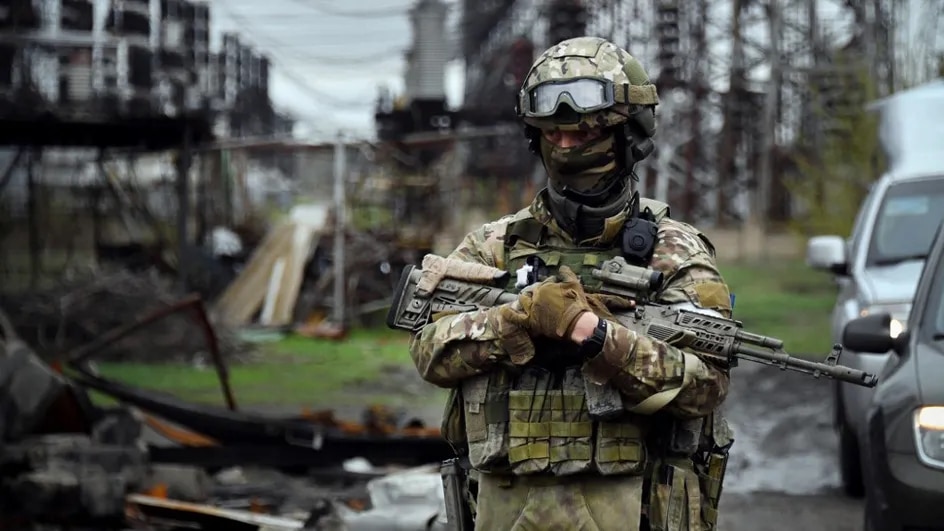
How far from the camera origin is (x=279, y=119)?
4053cm

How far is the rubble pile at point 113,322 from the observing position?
1617cm

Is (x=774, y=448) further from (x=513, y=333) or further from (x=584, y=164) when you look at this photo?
(x=513, y=333)

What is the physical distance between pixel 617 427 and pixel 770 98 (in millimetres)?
23390

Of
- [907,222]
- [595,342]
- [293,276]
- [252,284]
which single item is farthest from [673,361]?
[252,284]

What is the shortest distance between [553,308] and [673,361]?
341 millimetres

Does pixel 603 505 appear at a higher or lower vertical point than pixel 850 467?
higher

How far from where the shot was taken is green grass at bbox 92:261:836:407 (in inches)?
544

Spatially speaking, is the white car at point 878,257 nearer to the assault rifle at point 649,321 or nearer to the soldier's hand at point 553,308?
the assault rifle at point 649,321

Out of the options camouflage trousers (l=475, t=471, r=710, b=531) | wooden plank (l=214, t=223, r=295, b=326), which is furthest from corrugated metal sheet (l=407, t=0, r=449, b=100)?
camouflage trousers (l=475, t=471, r=710, b=531)

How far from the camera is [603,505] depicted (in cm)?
364

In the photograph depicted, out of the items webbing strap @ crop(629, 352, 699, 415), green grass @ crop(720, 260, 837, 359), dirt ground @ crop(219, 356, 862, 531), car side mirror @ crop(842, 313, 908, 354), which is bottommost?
green grass @ crop(720, 260, 837, 359)

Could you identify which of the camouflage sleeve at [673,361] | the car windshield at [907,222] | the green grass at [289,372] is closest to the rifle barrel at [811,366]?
the camouflage sleeve at [673,361]

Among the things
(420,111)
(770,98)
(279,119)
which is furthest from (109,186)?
(279,119)

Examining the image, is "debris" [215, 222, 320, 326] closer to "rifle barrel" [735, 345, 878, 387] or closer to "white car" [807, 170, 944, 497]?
"white car" [807, 170, 944, 497]
